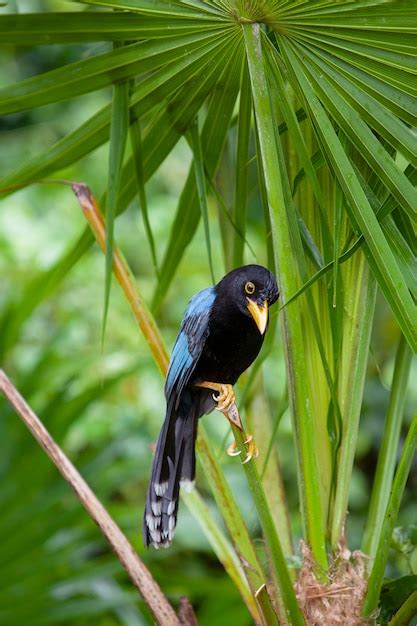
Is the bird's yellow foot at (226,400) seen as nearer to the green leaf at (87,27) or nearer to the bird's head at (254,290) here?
the bird's head at (254,290)

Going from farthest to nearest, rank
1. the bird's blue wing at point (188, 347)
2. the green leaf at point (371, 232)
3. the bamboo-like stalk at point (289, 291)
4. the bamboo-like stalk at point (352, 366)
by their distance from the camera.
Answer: the bird's blue wing at point (188, 347)
the bamboo-like stalk at point (352, 366)
the bamboo-like stalk at point (289, 291)
the green leaf at point (371, 232)

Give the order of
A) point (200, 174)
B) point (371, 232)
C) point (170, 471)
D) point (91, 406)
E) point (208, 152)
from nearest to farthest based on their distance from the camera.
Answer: point (371, 232), point (200, 174), point (170, 471), point (208, 152), point (91, 406)

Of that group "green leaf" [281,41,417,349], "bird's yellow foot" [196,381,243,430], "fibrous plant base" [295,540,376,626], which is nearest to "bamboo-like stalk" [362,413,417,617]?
"fibrous plant base" [295,540,376,626]

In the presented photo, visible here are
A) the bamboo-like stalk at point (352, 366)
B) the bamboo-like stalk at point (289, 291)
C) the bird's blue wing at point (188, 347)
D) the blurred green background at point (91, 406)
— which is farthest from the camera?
the blurred green background at point (91, 406)

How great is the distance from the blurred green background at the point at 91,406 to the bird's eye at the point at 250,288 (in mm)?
253

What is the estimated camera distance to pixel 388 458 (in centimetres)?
170

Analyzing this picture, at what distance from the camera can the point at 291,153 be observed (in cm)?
177

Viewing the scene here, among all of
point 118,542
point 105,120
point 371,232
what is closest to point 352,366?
point 371,232

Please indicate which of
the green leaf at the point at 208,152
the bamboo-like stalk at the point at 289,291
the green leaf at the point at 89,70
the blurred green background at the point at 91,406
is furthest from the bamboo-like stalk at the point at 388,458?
the green leaf at the point at 89,70

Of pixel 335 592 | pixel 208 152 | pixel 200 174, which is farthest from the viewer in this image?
pixel 208 152

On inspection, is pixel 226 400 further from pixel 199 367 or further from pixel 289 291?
pixel 289 291

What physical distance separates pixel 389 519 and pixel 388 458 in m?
0.26

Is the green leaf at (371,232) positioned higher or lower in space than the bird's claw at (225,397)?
higher

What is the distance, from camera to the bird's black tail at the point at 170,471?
1687 millimetres
